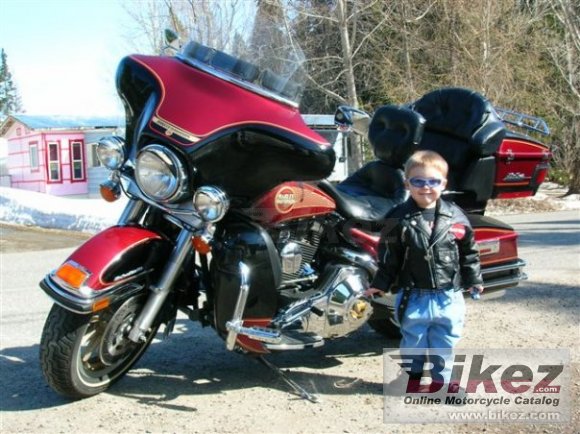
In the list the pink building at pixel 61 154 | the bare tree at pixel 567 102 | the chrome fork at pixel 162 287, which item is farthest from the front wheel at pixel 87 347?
the pink building at pixel 61 154

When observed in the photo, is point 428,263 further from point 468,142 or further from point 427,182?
point 468,142

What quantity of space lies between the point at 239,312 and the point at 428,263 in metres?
1.09

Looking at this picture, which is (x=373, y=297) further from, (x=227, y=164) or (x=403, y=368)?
(x=227, y=164)

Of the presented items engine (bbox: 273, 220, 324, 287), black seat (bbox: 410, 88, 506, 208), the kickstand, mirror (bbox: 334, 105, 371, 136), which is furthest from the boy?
mirror (bbox: 334, 105, 371, 136)

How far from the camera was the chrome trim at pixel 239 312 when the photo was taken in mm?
3746

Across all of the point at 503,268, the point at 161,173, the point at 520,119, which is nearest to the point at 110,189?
the point at 161,173

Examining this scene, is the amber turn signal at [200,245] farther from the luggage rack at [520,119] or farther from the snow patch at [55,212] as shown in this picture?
the snow patch at [55,212]

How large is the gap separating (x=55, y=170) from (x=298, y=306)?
2905 centimetres

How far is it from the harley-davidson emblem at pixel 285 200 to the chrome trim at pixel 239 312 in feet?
1.43

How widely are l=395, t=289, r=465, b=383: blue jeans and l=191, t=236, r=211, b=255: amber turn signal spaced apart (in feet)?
3.84

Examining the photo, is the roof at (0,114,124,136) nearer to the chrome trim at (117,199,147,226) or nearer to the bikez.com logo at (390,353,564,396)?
the chrome trim at (117,199,147,226)

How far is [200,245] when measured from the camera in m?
3.71

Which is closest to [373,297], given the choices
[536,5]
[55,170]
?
[536,5]

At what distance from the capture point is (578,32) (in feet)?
61.1
